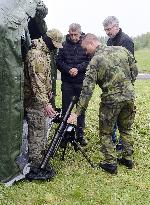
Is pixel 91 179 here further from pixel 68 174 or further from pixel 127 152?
Result: pixel 127 152

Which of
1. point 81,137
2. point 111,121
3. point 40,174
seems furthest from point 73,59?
point 40,174

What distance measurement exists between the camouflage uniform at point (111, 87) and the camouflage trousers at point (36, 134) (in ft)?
1.98

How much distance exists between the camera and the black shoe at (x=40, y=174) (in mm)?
7785

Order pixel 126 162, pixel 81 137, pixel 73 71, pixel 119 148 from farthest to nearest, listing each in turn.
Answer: pixel 81 137, pixel 119 148, pixel 73 71, pixel 126 162

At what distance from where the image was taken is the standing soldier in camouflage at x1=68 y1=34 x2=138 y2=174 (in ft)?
26.1

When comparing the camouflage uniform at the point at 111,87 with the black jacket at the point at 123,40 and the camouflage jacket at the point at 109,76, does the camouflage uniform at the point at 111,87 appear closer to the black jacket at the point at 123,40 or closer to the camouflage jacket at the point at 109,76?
the camouflage jacket at the point at 109,76

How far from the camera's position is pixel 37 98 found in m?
7.61

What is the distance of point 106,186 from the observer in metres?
7.80

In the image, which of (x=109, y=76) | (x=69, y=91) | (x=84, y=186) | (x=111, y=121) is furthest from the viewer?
(x=69, y=91)

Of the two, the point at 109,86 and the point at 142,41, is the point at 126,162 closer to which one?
the point at 109,86

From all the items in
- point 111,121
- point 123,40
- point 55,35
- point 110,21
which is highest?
point 110,21

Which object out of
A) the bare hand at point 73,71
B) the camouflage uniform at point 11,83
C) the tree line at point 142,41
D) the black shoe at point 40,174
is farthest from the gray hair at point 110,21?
the tree line at point 142,41

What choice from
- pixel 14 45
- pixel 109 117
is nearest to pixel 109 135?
pixel 109 117

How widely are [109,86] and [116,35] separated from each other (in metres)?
1.41
